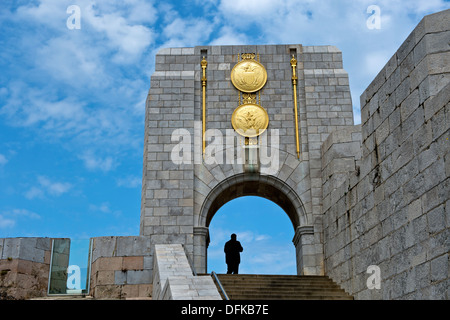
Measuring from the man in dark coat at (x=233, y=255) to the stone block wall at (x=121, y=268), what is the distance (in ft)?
7.06

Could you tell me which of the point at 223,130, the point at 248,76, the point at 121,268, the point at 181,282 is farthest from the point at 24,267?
the point at 248,76

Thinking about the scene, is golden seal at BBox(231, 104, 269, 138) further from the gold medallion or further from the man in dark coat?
the man in dark coat

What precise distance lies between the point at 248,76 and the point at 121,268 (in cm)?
625

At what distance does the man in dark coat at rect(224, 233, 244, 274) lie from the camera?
49.3ft

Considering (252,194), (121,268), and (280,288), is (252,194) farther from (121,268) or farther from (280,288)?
(280,288)

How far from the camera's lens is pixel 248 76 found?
53.3ft

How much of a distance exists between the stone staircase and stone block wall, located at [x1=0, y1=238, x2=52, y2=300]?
4.39 meters

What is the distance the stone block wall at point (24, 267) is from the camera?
13.2 metres

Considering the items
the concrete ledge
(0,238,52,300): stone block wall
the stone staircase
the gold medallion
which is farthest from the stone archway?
(0,238,52,300): stone block wall

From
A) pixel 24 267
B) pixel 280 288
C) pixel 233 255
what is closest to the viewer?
pixel 280 288

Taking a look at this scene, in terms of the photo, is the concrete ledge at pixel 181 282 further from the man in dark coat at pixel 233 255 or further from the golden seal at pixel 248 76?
the golden seal at pixel 248 76

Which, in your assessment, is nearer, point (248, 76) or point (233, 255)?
point (233, 255)
